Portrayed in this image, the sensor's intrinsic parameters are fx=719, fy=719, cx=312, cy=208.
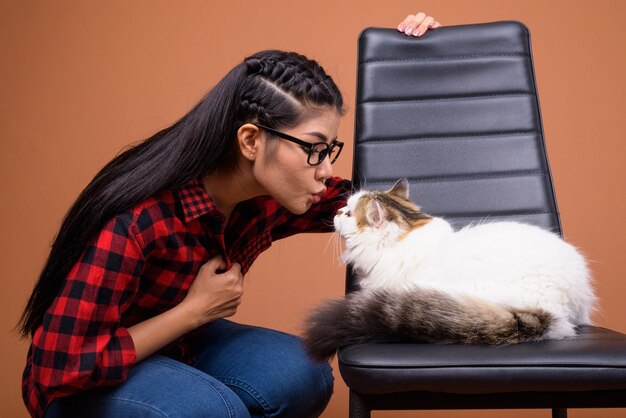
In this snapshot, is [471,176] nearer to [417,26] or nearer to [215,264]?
[417,26]

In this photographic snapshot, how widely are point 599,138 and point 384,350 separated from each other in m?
1.52

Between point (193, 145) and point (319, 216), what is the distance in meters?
0.47

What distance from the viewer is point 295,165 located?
1318mm

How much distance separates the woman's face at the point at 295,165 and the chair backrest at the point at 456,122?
1.36 feet

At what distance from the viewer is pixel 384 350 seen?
3.74ft

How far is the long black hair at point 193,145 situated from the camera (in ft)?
4.16

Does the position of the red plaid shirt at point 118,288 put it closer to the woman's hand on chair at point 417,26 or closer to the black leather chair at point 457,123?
the black leather chair at point 457,123

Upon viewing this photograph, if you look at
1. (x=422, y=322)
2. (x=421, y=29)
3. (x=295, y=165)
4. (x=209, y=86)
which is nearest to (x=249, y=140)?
(x=295, y=165)

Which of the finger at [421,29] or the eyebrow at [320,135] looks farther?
the finger at [421,29]

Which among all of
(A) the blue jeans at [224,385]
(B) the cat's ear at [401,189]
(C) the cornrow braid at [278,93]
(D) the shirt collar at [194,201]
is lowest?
(A) the blue jeans at [224,385]

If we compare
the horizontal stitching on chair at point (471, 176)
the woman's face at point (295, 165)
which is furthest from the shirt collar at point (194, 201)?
the horizontal stitching on chair at point (471, 176)

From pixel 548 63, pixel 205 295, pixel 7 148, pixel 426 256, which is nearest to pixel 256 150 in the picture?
pixel 205 295

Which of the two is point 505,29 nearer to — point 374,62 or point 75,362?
point 374,62

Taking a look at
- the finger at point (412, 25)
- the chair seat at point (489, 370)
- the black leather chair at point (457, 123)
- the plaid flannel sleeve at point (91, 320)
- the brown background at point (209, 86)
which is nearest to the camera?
the chair seat at point (489, 370)
